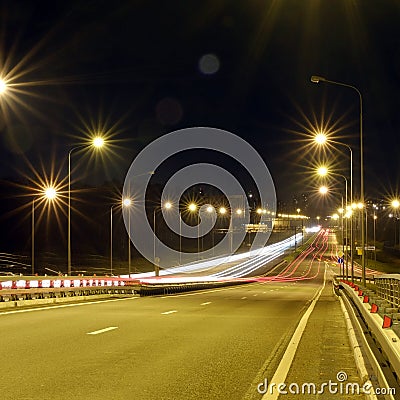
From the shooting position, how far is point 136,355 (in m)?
12.2

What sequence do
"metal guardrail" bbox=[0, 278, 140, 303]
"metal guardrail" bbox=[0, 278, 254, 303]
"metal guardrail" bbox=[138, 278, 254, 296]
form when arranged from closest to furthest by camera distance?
"metal guardrail" bbox=[0, 278, 140, 303], "metal guardrail" bbox=[0, 278, 254, 303], "metal guardrail" bbox=[138, 278, 254, 296]

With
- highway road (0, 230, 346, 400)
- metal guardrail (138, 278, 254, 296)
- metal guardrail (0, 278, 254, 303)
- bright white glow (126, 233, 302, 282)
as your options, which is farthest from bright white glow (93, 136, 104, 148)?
bright white glow (126, 233, 302, 282)

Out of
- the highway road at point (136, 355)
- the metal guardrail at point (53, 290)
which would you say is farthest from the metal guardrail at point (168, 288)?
the highway road at point (136, 355)

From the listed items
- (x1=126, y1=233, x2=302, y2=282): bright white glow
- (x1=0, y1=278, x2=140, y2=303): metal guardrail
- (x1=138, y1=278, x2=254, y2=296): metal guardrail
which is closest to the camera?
(x1=0, y1=278, x2=140, y2=303): metal guardrail

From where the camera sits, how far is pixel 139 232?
138625 mm

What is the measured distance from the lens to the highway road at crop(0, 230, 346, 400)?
9.11m

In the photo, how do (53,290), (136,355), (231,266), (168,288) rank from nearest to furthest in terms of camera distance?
(136,355)
(53,290)
(168,288)
(231,266)

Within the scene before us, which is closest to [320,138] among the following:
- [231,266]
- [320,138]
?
[320,138]

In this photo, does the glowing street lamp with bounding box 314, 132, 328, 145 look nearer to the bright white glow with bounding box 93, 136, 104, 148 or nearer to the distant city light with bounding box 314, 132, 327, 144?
the distant city light with bounding box 314, 132, 327, 144

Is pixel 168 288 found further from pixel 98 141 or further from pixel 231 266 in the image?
pixel 231 266

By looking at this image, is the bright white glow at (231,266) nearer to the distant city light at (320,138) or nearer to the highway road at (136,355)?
the distant city light at (320,138)

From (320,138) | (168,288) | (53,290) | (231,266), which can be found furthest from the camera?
(231,266)

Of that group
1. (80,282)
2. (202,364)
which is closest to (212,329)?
(202,364)

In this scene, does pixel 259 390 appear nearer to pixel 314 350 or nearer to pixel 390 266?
pixel 314 350
